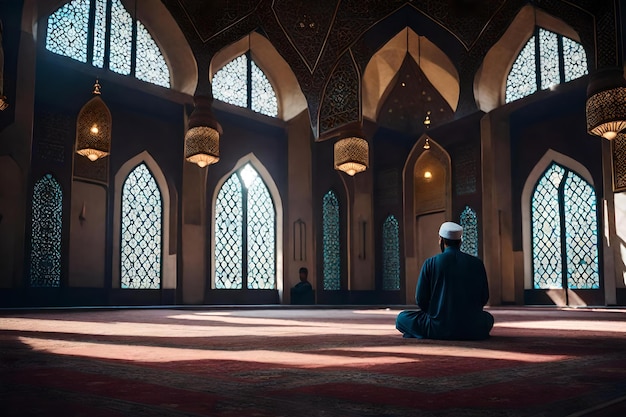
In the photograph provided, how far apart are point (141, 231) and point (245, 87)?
153 inches

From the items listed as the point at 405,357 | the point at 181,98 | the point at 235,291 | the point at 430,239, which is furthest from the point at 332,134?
the point at 405,357

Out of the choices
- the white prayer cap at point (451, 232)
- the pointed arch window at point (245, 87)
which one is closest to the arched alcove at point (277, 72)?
the pointed arch window at point (245, 87)

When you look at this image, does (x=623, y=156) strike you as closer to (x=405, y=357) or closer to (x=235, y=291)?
(x=235, y=291)

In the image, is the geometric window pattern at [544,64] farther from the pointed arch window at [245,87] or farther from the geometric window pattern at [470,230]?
the pointed arch window at [245,87]

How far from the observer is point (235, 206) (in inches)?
501

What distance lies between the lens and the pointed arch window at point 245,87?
12703 millimetres

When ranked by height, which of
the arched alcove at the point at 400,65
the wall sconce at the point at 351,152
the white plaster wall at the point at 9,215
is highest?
the arched alcove at the point at 400,65

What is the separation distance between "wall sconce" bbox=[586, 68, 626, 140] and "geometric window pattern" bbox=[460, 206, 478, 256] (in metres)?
4.97

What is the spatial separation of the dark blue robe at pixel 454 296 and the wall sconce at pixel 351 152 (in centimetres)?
533

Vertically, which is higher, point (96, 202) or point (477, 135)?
point (477, 135)

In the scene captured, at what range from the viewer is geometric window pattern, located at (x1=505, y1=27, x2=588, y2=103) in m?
11.6

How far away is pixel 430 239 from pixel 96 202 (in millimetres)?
7453

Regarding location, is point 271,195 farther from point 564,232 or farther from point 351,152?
point 564,232

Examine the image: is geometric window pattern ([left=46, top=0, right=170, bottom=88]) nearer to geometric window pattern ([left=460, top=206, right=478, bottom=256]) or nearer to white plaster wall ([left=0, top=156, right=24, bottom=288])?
white plaster wall ([left=0, top=156, right=24, bottom=288])
